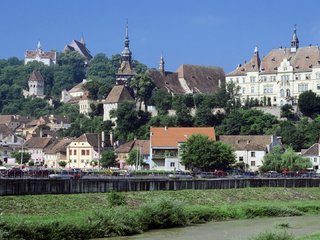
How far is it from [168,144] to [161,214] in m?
49.7

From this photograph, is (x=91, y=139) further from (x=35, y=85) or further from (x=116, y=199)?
(x=35, y=85)

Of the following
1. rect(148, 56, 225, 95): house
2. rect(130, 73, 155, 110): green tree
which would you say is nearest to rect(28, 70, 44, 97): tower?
rect(148, 56, 225, 95): house

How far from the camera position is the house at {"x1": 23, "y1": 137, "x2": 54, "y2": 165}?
112 metres

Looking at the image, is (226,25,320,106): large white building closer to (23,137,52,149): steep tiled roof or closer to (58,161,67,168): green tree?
(23,137,52,149): steep tiled roof

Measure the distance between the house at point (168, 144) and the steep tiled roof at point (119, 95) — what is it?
2890cm

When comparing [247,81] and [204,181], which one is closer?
[204,181]

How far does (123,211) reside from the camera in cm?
3741

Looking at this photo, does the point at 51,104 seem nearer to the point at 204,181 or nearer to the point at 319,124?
the point at 319,124

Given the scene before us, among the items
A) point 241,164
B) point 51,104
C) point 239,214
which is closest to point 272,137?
point 241,164

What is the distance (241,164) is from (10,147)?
45.3m

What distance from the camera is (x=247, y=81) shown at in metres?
120

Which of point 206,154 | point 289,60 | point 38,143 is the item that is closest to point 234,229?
point 206,154

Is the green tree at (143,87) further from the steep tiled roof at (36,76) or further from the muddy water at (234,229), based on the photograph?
the muddy water at (234,229)

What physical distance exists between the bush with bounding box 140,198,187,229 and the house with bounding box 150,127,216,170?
4724 cm
